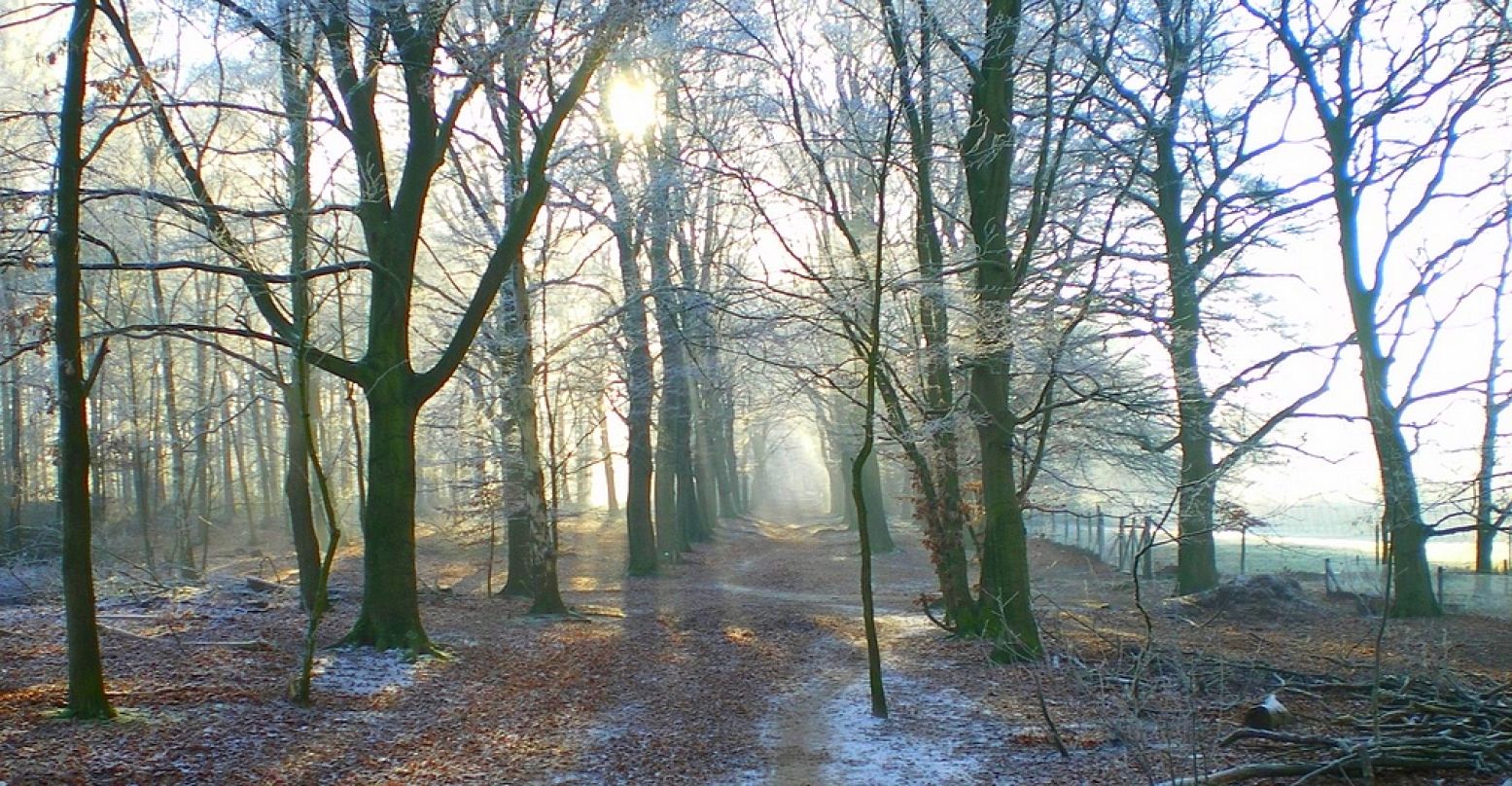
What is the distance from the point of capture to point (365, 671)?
409 inches

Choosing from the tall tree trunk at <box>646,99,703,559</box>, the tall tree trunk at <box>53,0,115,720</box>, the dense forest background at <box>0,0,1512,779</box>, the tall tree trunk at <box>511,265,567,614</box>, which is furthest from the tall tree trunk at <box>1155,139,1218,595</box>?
the tall tree trunk at <box>53,0,115,720</box>

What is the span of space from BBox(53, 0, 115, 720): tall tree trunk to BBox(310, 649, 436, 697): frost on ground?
2461 millimetres

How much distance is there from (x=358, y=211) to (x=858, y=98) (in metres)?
5.74

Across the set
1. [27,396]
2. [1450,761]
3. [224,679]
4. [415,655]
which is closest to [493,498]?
[415,655]

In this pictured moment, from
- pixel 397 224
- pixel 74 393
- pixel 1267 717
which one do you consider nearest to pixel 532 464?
pixel 397 224

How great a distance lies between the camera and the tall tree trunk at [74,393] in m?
7.08

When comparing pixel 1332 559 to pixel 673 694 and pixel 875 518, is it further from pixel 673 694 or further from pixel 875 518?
pixel 673 694

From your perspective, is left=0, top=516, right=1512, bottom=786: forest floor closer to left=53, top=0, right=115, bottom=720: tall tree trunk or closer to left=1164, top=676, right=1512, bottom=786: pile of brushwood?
left=1164, top=676, right=1512, bottom=786: pile of brushwood

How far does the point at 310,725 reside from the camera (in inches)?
321

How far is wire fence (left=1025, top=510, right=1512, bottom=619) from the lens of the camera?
15580mm

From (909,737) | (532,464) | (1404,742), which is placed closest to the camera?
(1404,742)

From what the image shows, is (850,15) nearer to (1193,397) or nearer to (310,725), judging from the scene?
(1193,397)

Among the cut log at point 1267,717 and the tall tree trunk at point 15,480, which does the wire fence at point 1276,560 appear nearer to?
the cut log at point 1267,717

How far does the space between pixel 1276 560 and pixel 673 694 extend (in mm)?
23104
